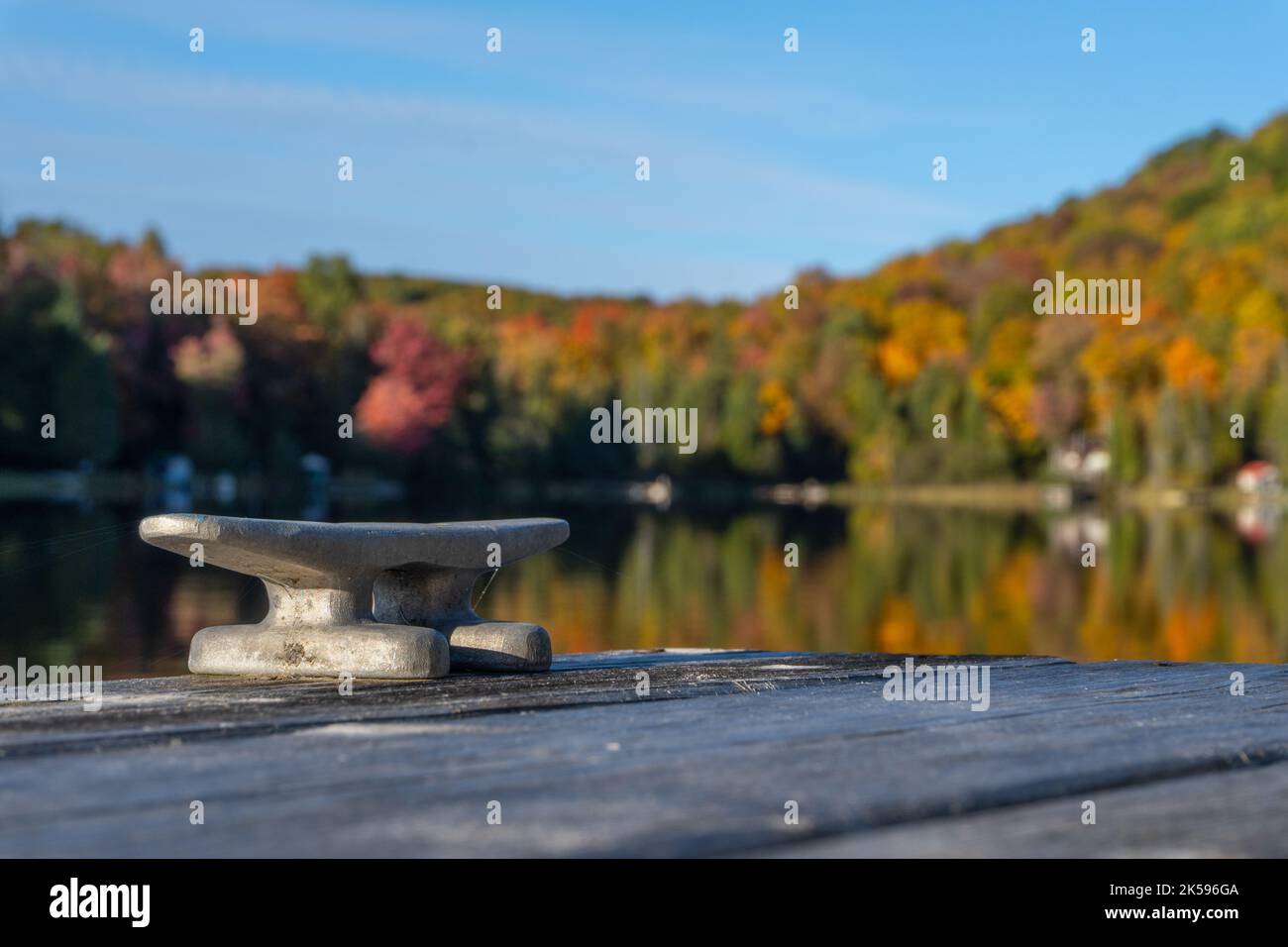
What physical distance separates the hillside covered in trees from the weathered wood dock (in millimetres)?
57040

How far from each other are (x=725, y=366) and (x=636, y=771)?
102812mm

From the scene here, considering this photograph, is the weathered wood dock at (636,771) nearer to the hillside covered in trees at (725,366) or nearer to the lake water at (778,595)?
the lake water at (778,595)

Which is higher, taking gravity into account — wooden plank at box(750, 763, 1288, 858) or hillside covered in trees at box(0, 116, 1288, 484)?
hillside covered in trees at box(0, 116, 1288, 484)

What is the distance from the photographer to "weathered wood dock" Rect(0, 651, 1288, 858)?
11.2 ft

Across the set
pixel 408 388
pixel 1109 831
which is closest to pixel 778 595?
pixel 1109 831

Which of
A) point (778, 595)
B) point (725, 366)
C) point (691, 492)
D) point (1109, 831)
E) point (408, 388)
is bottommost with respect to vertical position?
point (778, 595)

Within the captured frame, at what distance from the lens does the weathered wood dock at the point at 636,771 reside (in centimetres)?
341

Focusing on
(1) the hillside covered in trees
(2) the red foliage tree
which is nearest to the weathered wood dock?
(1) the hillside covered in trees

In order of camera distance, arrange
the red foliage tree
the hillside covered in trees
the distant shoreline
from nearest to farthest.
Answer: the distant shoreline, the hillside covered in trees, the red foliage tree

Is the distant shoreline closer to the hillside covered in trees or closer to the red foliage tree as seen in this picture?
the hillside covered in trees

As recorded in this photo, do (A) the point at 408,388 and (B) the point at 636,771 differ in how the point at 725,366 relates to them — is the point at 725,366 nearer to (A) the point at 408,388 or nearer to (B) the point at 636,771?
(A) the point at 408,388

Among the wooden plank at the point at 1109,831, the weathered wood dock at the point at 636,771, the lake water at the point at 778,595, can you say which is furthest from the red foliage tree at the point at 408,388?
the wooden plank at the point at 1109,831

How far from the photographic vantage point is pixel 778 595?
31.6m
